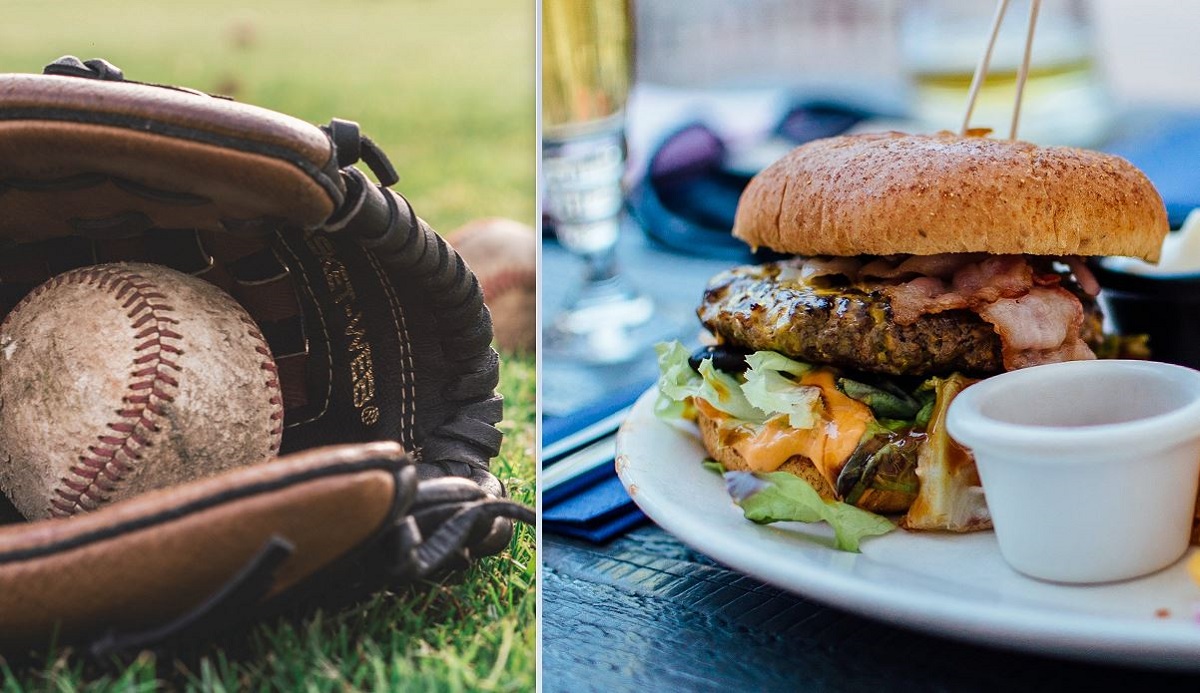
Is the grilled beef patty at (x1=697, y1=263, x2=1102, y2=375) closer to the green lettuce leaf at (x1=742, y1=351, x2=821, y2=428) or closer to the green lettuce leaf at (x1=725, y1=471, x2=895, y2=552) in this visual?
the green lettuce leaf at (x1=742, y1=351, x2=821, y2=428)

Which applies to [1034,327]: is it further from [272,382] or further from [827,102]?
[827,102]

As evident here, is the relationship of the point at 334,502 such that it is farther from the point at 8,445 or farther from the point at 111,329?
the point at 8,445

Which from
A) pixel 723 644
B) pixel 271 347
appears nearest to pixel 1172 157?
pixel 723 644

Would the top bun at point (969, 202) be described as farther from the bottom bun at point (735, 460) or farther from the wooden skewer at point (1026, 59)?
the bottom bun at point (735, 460)

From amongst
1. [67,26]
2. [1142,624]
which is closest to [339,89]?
[67,26]

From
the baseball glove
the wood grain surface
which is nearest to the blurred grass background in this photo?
the baseball glove
